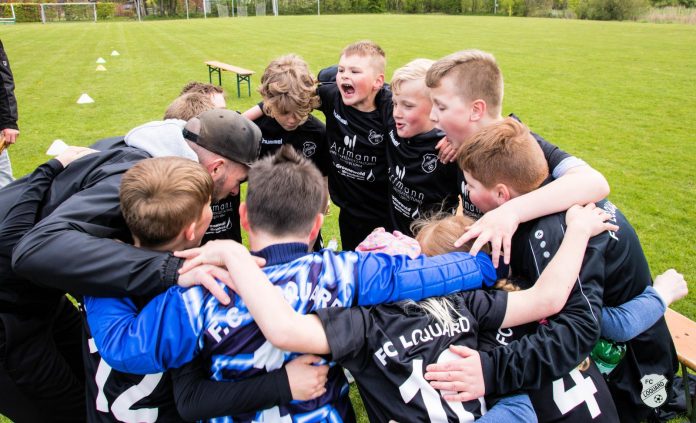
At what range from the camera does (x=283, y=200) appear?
71.7 inches

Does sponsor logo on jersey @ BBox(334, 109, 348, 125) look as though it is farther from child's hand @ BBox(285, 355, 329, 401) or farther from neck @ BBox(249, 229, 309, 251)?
child's hand @ BBox(285, 355, 329, 401)

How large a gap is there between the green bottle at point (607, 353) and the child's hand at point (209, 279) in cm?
172

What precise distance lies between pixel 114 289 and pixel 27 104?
13.3 metres

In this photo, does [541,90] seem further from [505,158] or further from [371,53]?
[505,158]

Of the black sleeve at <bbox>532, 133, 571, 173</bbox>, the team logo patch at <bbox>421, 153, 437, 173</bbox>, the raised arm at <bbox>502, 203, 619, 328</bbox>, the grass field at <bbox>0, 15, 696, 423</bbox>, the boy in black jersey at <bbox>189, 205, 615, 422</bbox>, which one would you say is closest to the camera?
the boy in black jersey at <bbox>189, 205, 615, 422</bbox>

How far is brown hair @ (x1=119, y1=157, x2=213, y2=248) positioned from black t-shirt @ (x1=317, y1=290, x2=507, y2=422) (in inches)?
28.5

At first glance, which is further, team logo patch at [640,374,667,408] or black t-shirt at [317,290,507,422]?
team logo patch at [640,374,667,408]

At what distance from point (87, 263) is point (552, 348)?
1.80 metres

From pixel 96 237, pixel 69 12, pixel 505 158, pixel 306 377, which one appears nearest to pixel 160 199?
pixel 96 237

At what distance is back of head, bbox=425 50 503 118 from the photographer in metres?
2.85

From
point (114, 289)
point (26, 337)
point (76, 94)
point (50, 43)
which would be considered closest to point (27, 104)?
point (76, 94)

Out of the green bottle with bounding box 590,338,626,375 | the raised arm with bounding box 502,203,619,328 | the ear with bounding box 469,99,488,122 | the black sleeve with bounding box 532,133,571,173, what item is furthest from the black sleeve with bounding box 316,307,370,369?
the ear with bounding box 469,99,488,122

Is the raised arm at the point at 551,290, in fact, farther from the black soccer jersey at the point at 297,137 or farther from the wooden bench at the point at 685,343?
the black soccer jersey at the point at 297,137

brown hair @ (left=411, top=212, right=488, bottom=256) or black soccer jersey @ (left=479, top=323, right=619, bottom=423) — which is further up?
brown hair @ (left=411, top=212, right=488, bottom=256)
